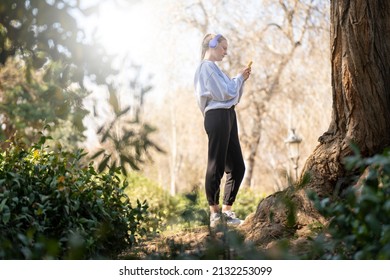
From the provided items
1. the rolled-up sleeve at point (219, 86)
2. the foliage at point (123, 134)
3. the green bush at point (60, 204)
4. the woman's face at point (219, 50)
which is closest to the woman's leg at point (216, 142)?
the rolled-up sleeve at point (219, 86)

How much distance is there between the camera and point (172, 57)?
15.7 meters

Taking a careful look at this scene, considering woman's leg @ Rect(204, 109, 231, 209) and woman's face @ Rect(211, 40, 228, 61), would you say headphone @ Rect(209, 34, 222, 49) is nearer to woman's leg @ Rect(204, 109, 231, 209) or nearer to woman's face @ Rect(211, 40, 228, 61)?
woman's face @ Rect(211, 40, 228, 61)

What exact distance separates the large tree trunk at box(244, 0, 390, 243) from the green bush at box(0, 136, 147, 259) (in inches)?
39.3

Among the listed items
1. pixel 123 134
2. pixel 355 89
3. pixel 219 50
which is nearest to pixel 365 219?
pixel 123 134

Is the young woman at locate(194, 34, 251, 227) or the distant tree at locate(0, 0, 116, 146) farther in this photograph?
the young woman at locate(194, 34, 251, 227)

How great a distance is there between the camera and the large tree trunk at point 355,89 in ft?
12.3

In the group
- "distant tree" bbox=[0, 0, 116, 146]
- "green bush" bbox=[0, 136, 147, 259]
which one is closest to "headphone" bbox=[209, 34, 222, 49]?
"green bush" bbox=[0, 136, 147, 259]

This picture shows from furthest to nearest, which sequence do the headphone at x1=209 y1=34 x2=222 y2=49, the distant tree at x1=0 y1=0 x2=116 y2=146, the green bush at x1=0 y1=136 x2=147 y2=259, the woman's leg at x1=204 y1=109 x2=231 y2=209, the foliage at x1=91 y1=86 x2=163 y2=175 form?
the headphone at x1=209 y1=34 x2=222 y2=49, the woman's leg at x1=204 y1=109 x2=231 y2=209, the green bush at x1=0 y1=136 x2=147 y2=259, the distant tree at x1=0 y1=0 x2=116 y2=146, the foliage at x1=91 y1=86 x2=163 y2=175

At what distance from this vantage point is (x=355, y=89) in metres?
3.78

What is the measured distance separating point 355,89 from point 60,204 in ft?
6.75

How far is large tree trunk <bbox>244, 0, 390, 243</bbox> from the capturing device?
376cm

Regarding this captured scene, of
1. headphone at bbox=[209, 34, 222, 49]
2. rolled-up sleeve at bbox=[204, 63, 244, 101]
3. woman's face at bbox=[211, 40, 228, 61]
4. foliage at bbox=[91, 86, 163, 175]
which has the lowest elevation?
foliage at bbox=[91, 86, 163, 175]

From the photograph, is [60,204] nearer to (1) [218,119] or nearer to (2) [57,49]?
(2) [57,49]
